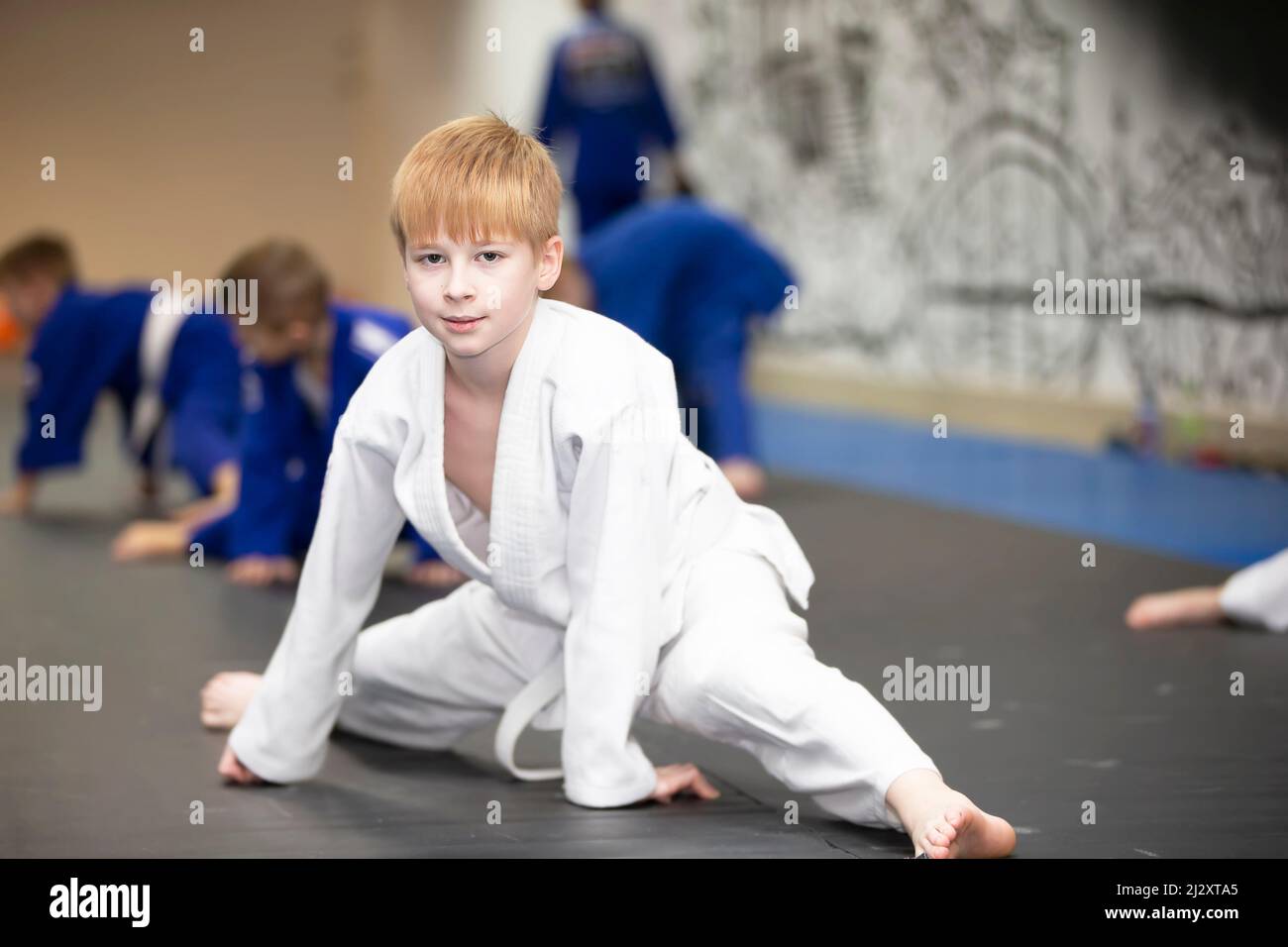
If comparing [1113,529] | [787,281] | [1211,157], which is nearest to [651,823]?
[1113,529]

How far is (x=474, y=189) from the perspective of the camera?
2090 millimetres

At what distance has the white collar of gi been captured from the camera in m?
2.22

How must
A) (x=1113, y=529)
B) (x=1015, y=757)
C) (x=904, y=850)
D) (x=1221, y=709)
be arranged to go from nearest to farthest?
1. (x=904, y=850)
2. (x=1015, y=757)
3. (x=1221, y=709)
4. (x=1113, y=529)

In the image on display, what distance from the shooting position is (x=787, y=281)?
5324mm

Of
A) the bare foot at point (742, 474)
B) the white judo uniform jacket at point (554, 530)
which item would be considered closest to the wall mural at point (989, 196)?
the bare foot at point (742, 474)

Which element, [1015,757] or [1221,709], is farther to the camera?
[1221,709]

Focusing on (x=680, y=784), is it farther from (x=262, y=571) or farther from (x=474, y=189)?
(x=262, y=571)

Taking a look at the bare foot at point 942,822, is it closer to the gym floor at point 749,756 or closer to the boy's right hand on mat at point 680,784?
the gym floor at point 749,756

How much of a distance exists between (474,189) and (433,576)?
2.04 metres

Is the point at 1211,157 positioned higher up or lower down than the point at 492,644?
higher up

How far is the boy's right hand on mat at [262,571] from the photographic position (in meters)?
4.10

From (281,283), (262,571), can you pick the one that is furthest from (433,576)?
(281,283)
